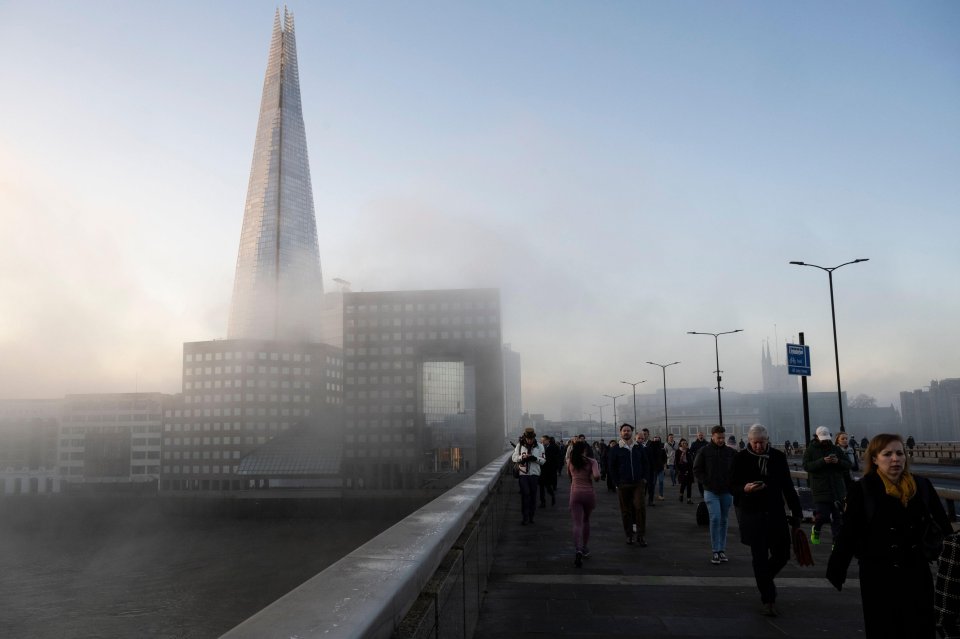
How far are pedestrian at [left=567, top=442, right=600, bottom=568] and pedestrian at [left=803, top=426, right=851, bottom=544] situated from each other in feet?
10.2

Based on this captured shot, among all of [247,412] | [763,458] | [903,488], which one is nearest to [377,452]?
[247,412]

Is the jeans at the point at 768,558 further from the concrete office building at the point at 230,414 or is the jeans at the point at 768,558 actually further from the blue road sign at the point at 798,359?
the concrete office building at the point at 230,414

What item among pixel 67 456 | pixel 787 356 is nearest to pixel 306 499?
pixel 67 456

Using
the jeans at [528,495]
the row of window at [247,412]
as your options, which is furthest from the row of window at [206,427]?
the jeans at [528,495]

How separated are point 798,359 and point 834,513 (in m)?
15.2

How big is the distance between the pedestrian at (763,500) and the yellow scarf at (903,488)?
272 centimetres

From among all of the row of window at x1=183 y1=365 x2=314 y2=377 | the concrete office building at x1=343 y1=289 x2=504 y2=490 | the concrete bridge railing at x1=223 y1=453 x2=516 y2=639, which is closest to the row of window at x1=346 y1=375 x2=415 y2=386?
the concrete office building at x1=343 y1=289 x2=504 y2=490

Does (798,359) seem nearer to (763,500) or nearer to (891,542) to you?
(763,500)

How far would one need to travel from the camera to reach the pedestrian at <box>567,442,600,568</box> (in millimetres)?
9477

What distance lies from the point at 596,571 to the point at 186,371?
16502 cm

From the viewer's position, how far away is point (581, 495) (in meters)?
9.81

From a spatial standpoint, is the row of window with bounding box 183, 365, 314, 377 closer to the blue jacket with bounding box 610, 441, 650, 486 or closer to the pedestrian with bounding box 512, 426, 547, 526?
the pedestrian with bounding box 512, 426, 547, 526

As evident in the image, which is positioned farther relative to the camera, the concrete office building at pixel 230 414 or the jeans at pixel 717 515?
the concrete office building at pixel 230 414

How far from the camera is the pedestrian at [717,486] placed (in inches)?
366
